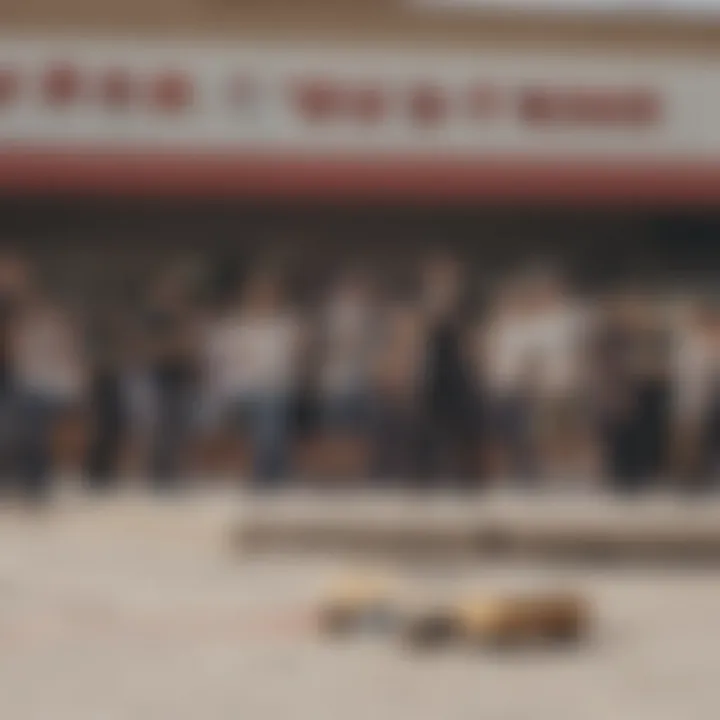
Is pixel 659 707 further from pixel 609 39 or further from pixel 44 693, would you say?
pixel 609 39

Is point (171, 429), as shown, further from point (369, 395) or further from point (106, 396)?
point (369, 395)

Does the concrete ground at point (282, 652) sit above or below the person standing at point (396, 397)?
above

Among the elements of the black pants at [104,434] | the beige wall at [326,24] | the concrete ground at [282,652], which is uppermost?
the beige wall at [326,24]

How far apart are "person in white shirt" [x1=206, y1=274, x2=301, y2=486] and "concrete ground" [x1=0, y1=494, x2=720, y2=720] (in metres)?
0.69

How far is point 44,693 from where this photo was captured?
2.30ft

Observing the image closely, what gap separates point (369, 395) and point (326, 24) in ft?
2.07

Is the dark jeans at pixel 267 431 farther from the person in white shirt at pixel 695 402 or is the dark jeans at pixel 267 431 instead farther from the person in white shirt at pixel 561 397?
the person in white shirt at pixel 695 402

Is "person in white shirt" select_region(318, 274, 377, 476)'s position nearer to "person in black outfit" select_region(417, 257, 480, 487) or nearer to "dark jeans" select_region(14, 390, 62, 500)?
"person in black outfit" select_region(417, 257, 480, 487)

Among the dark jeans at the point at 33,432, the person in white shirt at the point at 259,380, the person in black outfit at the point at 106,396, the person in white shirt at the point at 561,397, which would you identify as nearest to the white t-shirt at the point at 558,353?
the person in white shirt at the point at 561,397

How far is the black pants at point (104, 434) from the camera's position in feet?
6.39

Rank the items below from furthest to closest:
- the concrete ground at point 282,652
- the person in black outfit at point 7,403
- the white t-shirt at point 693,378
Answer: the white t-shirt at point 693,378 < the person in black outfit at point 7,403 < the concrete ground at point 282,652

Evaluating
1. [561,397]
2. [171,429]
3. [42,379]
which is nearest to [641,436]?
[561,397]

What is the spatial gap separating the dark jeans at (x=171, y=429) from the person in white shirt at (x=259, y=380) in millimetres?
50

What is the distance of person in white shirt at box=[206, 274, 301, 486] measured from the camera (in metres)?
1.95
